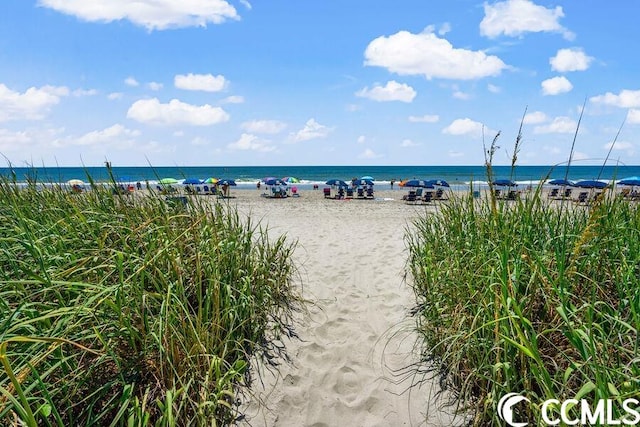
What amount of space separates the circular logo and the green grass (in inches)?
1.8

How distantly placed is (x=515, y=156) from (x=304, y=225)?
7.95 meters

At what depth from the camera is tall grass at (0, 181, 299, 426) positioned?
6.70ft

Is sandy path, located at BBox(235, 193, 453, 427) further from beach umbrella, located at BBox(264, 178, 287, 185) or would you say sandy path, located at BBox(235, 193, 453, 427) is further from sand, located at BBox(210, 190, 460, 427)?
beach umbrella, located at BBox(264, 178, 287, 185)

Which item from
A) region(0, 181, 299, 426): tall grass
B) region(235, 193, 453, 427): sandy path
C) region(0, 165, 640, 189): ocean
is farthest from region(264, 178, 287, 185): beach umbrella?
region(0, 181, 299, 426): tall grass

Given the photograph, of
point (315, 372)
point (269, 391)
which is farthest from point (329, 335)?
point (269, 391)

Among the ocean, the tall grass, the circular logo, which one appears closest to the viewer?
the tall grass

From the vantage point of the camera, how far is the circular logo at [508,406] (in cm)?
228

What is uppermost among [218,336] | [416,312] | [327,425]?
[218,336]

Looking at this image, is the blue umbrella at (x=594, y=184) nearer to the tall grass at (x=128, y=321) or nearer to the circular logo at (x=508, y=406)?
the circular logo at (x=508, y=406)

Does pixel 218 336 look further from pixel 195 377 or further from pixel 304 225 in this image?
pixel 304 225

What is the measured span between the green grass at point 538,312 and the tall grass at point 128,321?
4.93 ft

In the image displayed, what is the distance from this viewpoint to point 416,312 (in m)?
4.20

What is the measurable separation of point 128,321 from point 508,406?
2.17 meters

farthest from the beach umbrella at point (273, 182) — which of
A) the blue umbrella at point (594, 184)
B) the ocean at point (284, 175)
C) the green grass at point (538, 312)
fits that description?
the green grass at point (538, 312)
